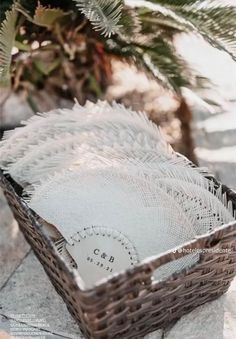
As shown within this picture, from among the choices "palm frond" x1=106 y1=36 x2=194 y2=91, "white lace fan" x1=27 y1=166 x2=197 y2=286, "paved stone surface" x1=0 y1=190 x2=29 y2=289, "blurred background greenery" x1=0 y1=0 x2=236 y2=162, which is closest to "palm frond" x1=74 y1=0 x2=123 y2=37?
"blurred background greenery" x1=0 y1=0 x2=236 y2=162

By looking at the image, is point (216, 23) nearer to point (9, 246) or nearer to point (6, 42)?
point (6, 42)

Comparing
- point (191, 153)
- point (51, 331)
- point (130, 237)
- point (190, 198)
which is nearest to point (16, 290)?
point (51, 331)

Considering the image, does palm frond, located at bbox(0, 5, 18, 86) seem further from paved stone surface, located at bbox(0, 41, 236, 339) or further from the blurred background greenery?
paved stone surface, located at bbox(0, 41, 236, 339)

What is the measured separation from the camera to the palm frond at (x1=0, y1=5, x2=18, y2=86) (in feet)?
3.54

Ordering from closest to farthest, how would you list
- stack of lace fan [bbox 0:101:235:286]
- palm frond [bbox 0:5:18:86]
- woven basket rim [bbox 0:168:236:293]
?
woven basket rim [bbox 0:168:236:293], stack of lace fan [bbox 0:101:235:286], palm frond [bbox 0:5:18:86]

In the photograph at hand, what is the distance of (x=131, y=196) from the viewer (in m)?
1.00

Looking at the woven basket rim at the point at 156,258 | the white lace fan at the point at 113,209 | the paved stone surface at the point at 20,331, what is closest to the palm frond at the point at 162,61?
the white lace fan at the point at 113,209

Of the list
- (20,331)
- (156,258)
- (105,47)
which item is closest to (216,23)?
(105,47)

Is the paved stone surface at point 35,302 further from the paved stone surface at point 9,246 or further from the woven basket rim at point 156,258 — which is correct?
the woven basket rim at point 156,258

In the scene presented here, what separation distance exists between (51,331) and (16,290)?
0.12 metres

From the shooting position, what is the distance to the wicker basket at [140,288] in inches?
31.6

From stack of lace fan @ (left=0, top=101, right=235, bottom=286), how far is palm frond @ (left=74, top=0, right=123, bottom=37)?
0.60 ft

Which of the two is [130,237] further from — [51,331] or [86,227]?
[51,331]

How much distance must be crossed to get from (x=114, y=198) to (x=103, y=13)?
1.01ft
